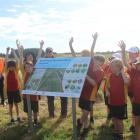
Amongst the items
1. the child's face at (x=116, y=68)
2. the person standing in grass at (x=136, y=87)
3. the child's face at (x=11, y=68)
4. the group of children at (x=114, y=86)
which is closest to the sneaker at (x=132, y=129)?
the group of children at (x=114, y=86)

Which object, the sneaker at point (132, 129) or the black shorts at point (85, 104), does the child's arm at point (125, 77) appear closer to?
the black shorts at point (85, 104)

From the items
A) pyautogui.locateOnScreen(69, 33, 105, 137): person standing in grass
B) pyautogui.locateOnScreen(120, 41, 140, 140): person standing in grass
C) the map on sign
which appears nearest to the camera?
pyautogui.locateOnScreen(120, 41, 140, 140): person standing in grass

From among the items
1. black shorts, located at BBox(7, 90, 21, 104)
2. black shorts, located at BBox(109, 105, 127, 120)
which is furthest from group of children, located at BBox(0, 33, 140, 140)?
black shorts, located at BBox(7, 90, 21, 104)

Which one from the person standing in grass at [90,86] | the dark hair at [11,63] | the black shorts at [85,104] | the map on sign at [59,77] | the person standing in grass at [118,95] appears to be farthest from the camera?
the dark hair at [11,63]

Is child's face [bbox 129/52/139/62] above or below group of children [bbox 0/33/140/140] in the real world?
above

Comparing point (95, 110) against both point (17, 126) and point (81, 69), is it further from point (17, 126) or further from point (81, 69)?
point (81, 69)

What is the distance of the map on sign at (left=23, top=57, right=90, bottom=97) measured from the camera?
8.53 metres

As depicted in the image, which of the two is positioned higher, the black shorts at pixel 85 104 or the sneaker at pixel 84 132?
the black shorts at pixel 85 104

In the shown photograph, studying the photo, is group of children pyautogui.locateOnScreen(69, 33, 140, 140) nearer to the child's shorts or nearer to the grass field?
the child's shorts

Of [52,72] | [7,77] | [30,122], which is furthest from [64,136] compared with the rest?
[7,77]

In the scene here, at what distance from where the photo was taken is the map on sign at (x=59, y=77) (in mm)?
8531

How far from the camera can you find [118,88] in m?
8.82

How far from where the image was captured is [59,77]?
911cm

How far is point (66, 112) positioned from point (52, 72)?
3.09 m
